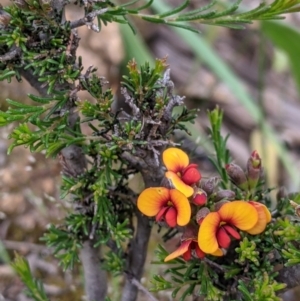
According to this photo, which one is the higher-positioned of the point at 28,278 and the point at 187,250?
the point at 187,250

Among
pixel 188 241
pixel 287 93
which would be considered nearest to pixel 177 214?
pixel 188 241

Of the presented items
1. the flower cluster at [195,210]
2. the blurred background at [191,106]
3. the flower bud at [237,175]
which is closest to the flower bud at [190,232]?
the flower cluster at [195,210]

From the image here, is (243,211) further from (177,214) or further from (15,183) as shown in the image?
(15,183)

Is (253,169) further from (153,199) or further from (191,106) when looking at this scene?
(191,106)

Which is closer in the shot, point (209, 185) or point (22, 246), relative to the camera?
point (209, 185)

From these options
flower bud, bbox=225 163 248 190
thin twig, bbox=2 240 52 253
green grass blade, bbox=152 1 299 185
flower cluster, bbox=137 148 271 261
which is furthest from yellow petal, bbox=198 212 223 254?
green grass blade, bbox=152 1 299 185

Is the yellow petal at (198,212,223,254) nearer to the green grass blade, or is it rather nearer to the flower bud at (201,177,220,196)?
the flower bud at (201,177,220,196)

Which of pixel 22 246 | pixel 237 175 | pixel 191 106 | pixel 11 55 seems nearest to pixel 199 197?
pixel 237 175

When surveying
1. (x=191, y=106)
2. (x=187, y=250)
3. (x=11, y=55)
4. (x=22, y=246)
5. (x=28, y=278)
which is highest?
(x=11, y=55)
